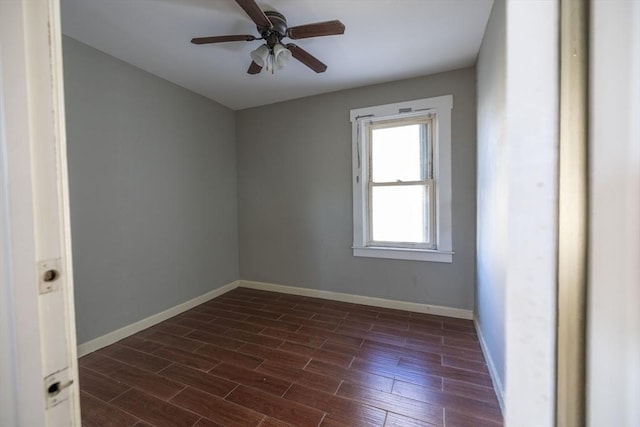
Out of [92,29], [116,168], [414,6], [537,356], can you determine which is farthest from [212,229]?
[537,356]

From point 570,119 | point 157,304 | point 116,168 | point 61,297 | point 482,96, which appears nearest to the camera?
point 570,119

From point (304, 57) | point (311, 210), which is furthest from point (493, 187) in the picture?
point (311, 210)

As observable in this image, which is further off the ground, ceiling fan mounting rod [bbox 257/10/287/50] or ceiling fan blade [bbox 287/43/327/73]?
ceiling fan mounting rod [bbox 257/10/287/50]

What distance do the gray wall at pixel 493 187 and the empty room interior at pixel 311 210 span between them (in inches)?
1.2

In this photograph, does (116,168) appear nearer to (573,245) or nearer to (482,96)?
(573,245)

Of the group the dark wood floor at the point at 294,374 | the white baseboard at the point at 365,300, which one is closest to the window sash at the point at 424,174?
the white baseboard at the point at 365,300

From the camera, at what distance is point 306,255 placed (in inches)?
134

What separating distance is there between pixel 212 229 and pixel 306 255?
1.31 metres

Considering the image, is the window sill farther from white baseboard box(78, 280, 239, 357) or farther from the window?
white baseboard box(78, 280, 239, 357)

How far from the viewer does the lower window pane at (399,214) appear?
2934mm

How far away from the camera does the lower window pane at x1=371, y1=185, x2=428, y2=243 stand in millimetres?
2934

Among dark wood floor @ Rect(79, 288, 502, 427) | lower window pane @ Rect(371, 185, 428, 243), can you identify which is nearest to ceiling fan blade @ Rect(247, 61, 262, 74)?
lower window pane @ Rect(371, 185, 428, 243)

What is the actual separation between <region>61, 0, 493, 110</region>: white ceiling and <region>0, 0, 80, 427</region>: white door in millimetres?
1563

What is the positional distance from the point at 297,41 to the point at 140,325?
3046 millimetres
